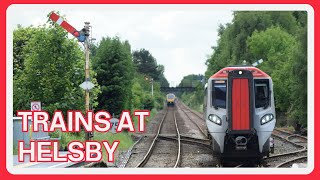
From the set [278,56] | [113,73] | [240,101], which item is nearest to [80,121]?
[240,101]

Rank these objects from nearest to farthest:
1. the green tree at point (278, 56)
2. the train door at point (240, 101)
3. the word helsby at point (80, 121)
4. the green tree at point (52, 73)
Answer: the word helsby at point (80, 121) → the train door at point (240, 101) → the green tree at point (52, 73) → the green tree at point (278, 56)

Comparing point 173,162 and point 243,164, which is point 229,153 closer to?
point 243,164

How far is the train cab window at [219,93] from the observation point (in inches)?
563

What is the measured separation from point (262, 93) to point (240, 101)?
112cm

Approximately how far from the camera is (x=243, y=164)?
1539 cm

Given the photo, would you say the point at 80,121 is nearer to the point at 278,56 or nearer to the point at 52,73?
the point at 52,73

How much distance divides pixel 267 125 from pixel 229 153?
1.21m

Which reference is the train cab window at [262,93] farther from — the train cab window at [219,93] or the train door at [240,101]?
the train cab window at [219,93]

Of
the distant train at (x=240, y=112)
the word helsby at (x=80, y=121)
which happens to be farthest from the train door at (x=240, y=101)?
the word helsby at (x=80, y=121)

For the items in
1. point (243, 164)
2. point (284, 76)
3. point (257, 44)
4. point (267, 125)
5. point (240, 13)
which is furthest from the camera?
point (240, 13)

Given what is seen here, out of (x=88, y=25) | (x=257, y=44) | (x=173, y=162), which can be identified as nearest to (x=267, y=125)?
(x=173, y=162)

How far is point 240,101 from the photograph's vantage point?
44.3 ft

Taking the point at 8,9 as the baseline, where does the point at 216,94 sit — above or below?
below

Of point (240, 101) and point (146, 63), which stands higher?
point (146, 63)
